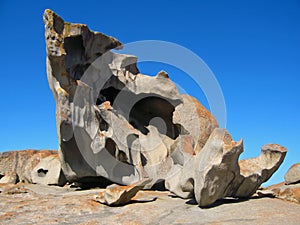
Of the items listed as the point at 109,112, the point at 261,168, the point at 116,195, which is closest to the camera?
the point at 116,195

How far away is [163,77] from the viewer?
1260 centimetres

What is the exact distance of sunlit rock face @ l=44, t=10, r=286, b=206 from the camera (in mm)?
10148

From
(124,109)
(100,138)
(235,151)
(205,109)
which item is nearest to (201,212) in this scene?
(235,151)

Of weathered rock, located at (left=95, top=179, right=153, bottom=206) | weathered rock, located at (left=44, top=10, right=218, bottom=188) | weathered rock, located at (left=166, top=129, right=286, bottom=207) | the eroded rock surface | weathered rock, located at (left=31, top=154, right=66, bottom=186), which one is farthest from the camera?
weathered rock, located at (left=31, top=154, right=66, bottom=186)

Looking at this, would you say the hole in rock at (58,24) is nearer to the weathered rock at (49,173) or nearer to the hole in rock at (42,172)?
the weathered rock at (49,173)

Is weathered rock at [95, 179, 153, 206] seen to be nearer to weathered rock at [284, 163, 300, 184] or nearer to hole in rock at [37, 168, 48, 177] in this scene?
weathered rock at [284, 163, 300, 184]

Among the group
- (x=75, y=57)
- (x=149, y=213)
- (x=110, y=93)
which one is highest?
(x=75, y=57)

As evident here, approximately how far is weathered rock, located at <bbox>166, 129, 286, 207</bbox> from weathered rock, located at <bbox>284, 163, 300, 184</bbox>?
4.76 m

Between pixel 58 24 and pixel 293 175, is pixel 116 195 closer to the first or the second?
pixel 58 24

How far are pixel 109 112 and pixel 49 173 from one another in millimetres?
4087

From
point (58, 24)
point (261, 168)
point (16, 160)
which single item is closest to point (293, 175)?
point (261, 168)

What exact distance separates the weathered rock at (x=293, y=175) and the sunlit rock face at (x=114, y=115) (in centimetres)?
316

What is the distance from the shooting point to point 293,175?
38.5 ft

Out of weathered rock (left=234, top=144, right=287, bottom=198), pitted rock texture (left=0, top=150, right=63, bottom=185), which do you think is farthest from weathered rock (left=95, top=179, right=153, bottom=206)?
pitted rock texture (left=0, top=150, right=63, bottom=185)
